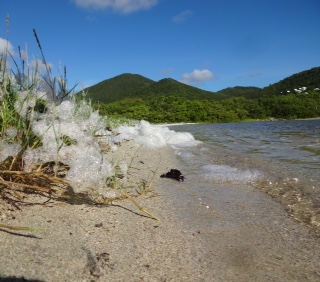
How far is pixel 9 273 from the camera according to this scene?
2.81 ft

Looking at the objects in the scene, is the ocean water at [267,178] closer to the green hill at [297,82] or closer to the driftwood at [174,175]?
the driftwood at [174,175]

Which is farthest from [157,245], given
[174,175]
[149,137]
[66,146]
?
[149,137]

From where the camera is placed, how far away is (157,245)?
1.20 m

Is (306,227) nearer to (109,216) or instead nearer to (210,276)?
(210,276)

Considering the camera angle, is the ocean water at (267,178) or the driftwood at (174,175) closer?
the ocean water at (267,178)

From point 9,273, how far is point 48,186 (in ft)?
2.56

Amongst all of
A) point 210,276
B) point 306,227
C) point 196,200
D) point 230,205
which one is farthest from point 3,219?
point 306,227

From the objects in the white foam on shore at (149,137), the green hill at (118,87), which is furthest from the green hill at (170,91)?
the white foam on shore at (149,137)

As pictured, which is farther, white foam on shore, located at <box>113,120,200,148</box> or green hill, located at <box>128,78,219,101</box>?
green hill, located at <box>128,78,219,101</box>

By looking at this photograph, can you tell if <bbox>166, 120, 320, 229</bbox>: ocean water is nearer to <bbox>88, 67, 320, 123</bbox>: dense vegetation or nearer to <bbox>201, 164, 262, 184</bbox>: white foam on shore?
<bbox>201, 164, 262, 184</bbox>: white foam on shore

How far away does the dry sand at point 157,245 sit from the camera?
0.96 m

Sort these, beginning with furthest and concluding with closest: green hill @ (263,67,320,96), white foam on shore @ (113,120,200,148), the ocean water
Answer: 1. green hill @ (263,67,320,96)
2. white foam on shore @ (113,120,200,148)
3. the ocean water

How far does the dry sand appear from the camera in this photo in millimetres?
961

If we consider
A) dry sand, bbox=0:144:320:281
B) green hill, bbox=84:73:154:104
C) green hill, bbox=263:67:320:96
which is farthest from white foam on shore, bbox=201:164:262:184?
green hill, bbox=84:73:154:104
